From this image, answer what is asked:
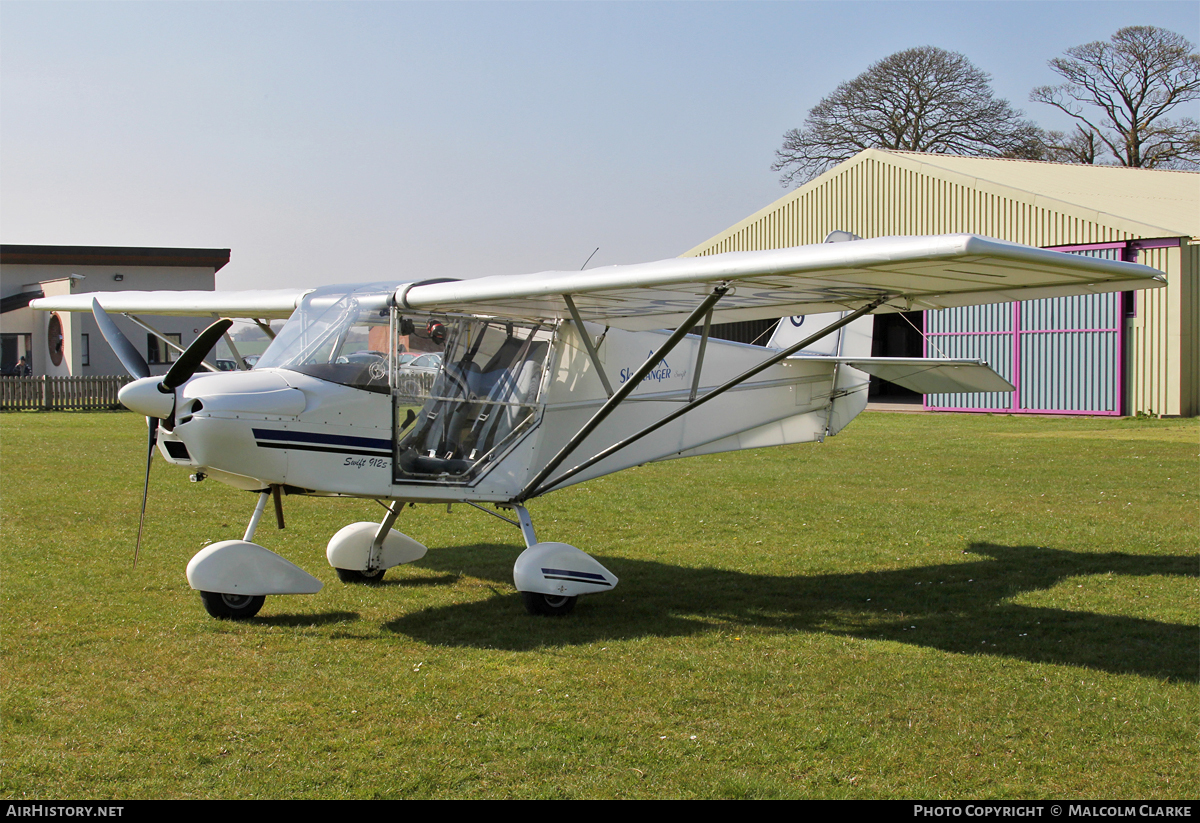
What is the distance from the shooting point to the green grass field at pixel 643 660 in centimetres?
436

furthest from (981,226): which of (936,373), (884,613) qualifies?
(884,613)

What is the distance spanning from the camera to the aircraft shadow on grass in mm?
6234

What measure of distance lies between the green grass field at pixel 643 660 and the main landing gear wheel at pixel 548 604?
6.9 inches

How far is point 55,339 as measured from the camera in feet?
124

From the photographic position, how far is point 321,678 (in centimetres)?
566

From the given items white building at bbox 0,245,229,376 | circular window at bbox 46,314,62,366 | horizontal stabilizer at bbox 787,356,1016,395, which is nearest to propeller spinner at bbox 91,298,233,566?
horizontal stabilizer at bbox 787,356,1016,395

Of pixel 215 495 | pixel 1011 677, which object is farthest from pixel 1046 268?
pixel 215 495

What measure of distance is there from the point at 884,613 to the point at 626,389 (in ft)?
8.11

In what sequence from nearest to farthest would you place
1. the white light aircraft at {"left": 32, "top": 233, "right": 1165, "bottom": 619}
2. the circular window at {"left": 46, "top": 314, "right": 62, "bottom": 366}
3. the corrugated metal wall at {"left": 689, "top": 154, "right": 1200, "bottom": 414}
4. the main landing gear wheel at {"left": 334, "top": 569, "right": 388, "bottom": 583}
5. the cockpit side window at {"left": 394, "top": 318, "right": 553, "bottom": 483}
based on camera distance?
1. the white light aircraft at {"left": 32, "top": 233, "right": 1165, "bottom": 619}
2. the cockpit side window at {"left": 394, "top": 318, "right": 553, "bottom": 483}
3. the main landing gear wheel at {"left": 334, "top": 569, "right": 388, "bottom": 583}
4. the corrugated metal wall at {"left": 689, "top": 154, "right": 1200, "bottom": 414}
5. the circular window at {"left": 46, "top": 314, "right": 62, "bottom": 366}

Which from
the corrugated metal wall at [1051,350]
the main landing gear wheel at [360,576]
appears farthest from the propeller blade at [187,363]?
the corrugated metal wall at [1051,350]

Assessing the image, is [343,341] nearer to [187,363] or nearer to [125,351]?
[187,363]

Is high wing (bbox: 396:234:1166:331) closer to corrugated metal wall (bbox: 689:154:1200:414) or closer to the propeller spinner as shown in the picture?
the propeller spinner

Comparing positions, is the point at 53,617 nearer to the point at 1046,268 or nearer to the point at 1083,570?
the point at 1046,268

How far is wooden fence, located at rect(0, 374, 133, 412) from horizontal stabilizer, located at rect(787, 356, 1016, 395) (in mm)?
28214
